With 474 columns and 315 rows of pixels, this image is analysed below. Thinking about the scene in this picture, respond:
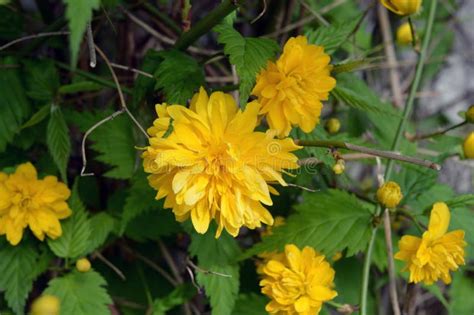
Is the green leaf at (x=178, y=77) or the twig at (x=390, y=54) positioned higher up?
the green leaf at (x=178, y=77)

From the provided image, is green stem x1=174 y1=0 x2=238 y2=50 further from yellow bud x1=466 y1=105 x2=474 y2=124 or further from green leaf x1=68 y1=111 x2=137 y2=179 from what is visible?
yellow bud x1=466 y1=105 x2=474 y2=124

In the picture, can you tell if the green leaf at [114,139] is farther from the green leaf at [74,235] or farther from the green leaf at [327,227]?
the green leaf at [327,227]

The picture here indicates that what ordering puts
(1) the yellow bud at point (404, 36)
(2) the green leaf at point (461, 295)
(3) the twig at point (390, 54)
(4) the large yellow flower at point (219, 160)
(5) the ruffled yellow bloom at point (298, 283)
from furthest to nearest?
1. (3) the twig at point (390, 54)
2. (2) the green leaf at point (461, 295)
3. (1) the yellow bud at point (404, 36)
4. (5) the ruffled yellow bloom at point (298, 283)
5. (4) the large yellow flower at point (219, 160)

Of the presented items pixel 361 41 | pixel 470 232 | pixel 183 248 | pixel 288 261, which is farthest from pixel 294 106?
pixel 361 41

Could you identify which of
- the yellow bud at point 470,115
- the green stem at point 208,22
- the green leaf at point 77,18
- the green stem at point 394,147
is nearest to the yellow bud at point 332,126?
the green stem at point 394,147

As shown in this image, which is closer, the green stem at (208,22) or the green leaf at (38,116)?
the green stem at (208,22)

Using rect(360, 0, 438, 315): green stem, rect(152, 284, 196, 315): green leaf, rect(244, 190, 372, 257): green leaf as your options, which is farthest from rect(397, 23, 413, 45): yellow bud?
rect(152, 284, 196, 315): green leaf

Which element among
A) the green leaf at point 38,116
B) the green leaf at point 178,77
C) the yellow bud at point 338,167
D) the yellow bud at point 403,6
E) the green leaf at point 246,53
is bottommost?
the green leaf at point 38,116
